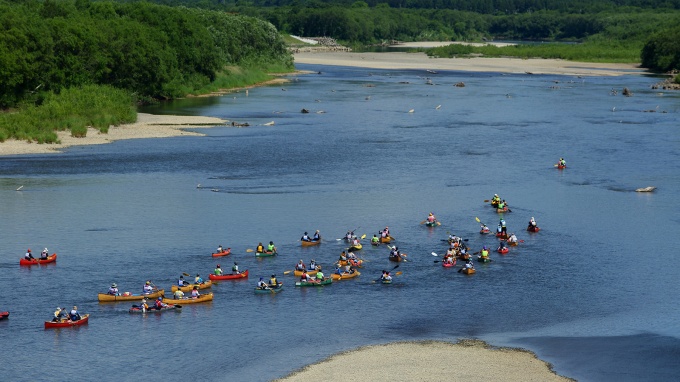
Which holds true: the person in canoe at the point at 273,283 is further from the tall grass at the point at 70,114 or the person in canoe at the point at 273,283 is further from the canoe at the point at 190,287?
the tall grass at the point at 70,114

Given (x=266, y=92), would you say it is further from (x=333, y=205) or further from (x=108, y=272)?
(x=108, y=272)

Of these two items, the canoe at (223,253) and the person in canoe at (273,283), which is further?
the canoe at (223,253)

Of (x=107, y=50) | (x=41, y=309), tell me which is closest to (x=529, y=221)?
(x=41, y=309)

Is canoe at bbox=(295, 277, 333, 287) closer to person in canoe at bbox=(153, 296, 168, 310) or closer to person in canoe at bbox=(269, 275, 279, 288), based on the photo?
person in canoe at bbox=(269, 275, 279, 288)

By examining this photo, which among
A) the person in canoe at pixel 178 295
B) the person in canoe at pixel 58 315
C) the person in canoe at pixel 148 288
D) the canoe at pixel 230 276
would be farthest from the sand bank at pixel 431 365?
Result: the canoe at pixel 230 276

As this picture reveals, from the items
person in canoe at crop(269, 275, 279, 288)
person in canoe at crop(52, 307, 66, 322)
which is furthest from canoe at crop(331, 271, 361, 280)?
person in canoe at crop(52, 307, 66, 322)

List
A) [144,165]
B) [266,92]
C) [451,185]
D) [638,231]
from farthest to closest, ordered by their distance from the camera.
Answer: [266,92] → [144,165] → [451,185] → [638,231]
